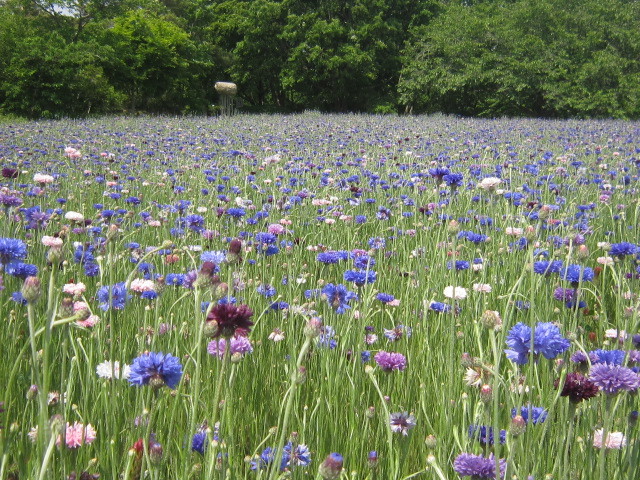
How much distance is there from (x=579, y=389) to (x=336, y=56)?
67.4ft

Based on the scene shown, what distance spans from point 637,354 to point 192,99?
19.9 metres

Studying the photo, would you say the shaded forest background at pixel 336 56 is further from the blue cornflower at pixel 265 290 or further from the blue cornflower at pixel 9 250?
the blue cornflower at pixel 9 250

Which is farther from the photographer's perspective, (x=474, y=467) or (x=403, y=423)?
(x=403, y=423)

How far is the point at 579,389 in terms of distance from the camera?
901 millimetres

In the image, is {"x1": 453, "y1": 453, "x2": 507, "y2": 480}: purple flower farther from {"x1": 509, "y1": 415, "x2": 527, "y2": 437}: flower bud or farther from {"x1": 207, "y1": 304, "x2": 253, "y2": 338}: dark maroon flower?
{"x1": 207, "y1": 304, "x2": 253, "y2": 338}: dark maroon flower

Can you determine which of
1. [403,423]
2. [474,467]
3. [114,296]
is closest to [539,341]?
[474,467]

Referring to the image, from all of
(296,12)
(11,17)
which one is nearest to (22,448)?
(11,17)

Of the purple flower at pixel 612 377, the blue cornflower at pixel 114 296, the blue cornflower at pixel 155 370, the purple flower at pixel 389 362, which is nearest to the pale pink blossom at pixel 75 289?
the blue cornflower at pixel 114 296

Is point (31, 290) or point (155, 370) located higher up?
point (31, 290)

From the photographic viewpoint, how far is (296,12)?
72.1 feet

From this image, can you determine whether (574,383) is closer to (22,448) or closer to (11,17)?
(22,448)

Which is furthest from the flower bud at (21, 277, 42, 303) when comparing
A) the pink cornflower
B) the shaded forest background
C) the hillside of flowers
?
the shaded forest background

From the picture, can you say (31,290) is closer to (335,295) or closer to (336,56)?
(335,295)

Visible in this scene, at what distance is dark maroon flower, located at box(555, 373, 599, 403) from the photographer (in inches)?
35.0
